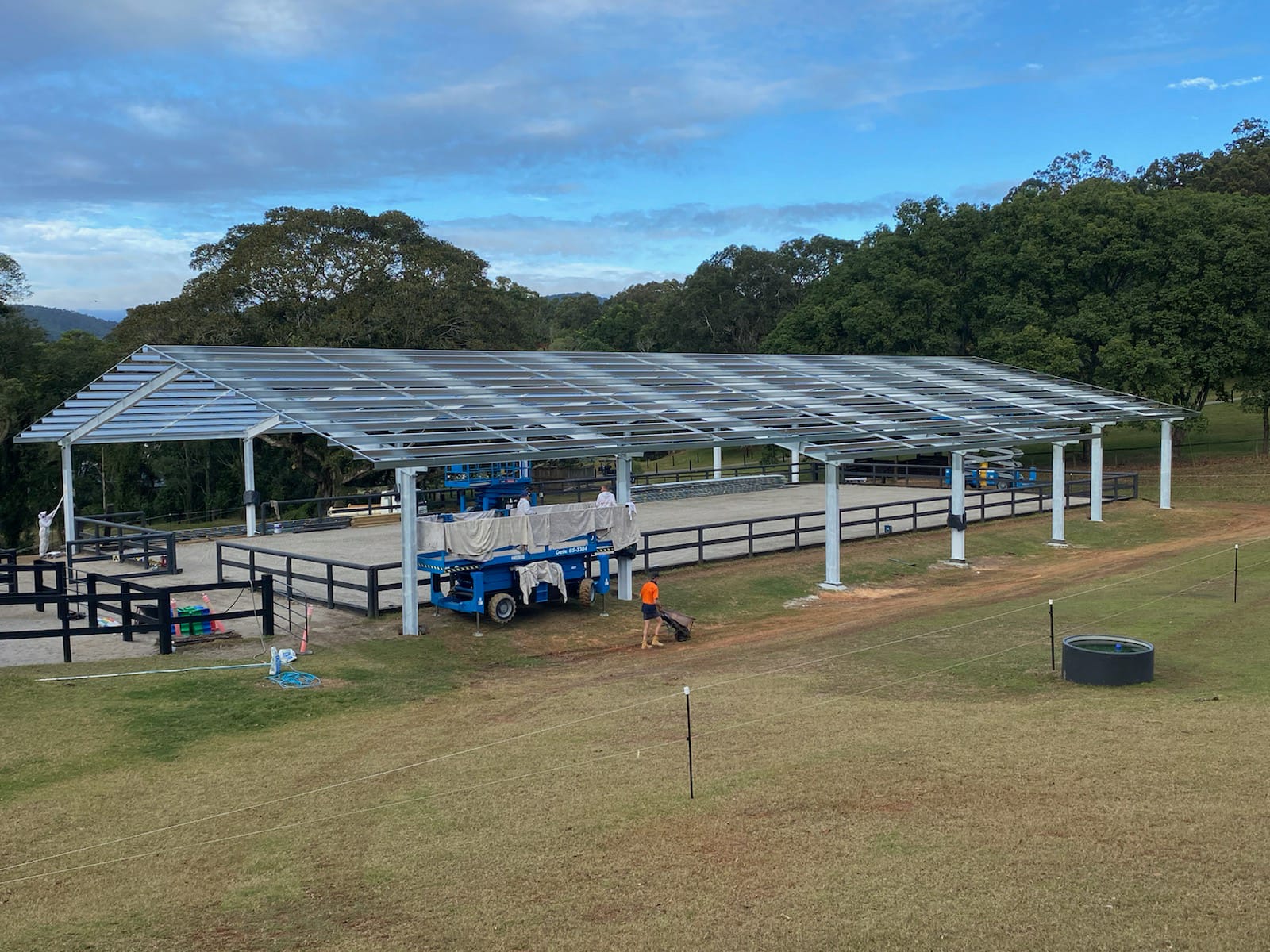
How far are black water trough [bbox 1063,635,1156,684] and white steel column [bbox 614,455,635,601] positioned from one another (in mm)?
9219

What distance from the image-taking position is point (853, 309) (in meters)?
51.9

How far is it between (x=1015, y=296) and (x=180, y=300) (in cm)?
3780

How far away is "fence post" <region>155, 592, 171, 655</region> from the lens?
1433 cm

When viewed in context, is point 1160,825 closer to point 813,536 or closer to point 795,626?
point 795,626

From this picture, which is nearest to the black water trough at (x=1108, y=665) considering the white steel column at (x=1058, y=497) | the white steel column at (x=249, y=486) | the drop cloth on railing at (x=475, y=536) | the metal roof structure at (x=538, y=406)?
the drop cloth on railing at (x=475, y=536)

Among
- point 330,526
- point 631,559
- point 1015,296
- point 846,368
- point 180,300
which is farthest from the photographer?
point 1015,296

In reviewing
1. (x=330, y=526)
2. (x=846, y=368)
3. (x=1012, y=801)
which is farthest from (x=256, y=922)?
(x=846, y=368)

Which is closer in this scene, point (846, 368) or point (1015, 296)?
point (846, 368)

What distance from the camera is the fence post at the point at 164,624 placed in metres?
14.3

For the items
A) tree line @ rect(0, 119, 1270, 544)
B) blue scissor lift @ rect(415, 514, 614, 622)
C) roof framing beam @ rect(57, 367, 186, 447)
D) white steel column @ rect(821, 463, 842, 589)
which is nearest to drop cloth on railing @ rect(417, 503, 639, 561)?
blue scissor lift @ rect(415, 514, 614, 622)

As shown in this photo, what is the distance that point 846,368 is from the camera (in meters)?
35.9

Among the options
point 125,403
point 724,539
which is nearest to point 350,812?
point 125,403

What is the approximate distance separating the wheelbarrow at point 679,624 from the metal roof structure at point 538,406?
3.55m

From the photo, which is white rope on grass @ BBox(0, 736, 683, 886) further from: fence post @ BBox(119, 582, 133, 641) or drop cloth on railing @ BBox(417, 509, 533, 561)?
fence post @ BBox(119, 582, 133, 641)
